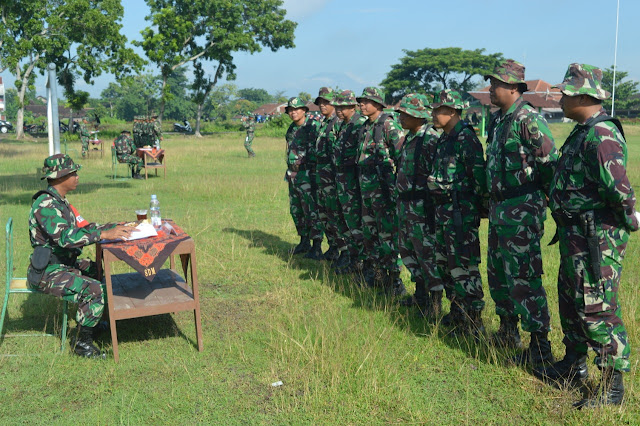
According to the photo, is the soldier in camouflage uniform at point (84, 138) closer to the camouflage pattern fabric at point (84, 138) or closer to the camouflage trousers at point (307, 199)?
the camouflage pattern fabric at point (84, 138)

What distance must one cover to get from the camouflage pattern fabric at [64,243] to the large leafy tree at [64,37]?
29.7 m

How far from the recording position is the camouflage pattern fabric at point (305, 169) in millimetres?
7973

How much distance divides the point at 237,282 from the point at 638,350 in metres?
4.10

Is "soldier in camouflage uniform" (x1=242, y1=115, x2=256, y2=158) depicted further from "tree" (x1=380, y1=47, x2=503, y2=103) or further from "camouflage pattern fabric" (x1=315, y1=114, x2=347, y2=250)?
"tree" (x1=380, y1=47, x2=503, y2=103)

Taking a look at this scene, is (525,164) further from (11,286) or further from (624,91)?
(624,91)

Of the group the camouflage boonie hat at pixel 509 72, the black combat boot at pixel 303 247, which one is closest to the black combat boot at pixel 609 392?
the camouflage boonie hat at pixel 509 72

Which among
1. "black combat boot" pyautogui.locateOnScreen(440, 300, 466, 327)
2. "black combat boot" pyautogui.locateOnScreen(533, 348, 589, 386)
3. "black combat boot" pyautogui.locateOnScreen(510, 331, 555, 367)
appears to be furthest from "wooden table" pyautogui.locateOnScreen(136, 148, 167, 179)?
"black combat boot" pyautogui.locateOnScreen(533, 348, 589, 386)

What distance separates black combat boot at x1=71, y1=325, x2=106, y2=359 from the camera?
4930mm

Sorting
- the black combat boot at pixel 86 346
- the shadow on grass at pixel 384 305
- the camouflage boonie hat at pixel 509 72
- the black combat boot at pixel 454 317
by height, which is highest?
the camouflage boonie hat at pixel 509 72

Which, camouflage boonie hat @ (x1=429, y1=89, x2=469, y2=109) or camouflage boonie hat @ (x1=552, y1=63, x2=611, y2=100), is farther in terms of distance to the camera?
camouflage boonie hat @ (x1=429, y1=89, x2=469, y2=109)

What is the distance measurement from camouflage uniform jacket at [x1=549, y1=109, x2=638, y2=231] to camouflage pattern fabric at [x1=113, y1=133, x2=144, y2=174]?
1489cm

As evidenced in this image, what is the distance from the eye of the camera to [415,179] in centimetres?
538

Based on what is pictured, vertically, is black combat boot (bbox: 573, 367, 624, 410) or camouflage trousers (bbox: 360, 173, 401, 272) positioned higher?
camouflage trousers (bbox: 360, 173, 401, 272)

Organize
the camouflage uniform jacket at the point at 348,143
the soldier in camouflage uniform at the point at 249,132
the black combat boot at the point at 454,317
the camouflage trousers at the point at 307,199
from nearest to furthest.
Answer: the black combat boot at the point at 454,317 < the camouflage uniform jacket at the point at 348,143 < the camouflage trousers at the point at 307,199 < the soldier in camouflage uniform at the point at 249,132
